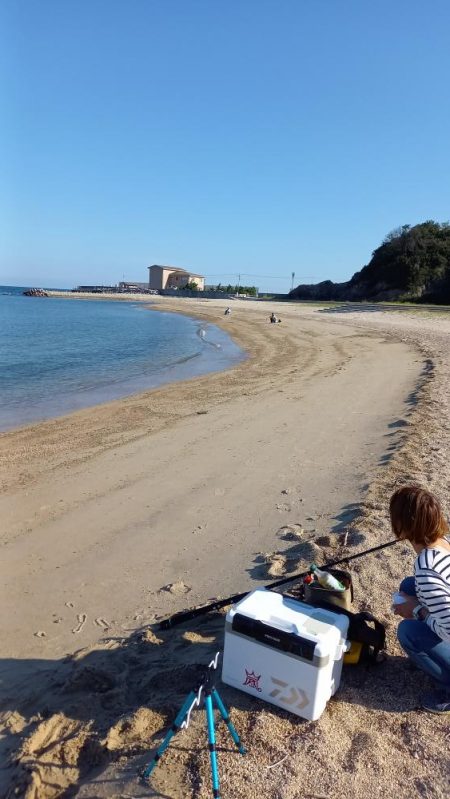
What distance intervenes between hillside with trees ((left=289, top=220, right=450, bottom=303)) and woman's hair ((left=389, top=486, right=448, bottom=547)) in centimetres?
4650

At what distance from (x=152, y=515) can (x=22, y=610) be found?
171 cm

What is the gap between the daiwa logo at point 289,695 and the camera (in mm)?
2646

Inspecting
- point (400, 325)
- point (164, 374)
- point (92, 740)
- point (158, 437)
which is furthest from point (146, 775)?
point (400, 325)

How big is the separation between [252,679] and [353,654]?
2.06 ft

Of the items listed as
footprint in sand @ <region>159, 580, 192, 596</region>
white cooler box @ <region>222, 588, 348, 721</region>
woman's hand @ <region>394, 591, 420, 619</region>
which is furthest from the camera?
footprint in sand @ <region>159, 580, 192, 596</region>

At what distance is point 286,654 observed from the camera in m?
2.66

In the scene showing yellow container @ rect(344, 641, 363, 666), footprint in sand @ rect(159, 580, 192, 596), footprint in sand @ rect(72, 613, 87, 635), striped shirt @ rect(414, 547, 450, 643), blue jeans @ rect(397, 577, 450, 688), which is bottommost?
footprint in sand @ rect(72, 613, 87, 635)

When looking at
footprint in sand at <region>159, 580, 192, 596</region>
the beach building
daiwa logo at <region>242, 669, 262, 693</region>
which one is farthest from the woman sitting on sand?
the beach building

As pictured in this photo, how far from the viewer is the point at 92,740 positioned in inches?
106

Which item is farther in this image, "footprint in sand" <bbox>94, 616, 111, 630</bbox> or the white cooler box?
"footprint in sand" <bbox>94, 616, 111, 630</bbox>

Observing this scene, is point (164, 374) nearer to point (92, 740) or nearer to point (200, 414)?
point (200, 414)

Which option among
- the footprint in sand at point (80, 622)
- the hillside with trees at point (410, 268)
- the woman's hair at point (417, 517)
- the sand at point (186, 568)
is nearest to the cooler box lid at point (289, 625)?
the sand at point (186, 568)

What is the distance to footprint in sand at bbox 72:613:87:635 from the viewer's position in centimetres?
374

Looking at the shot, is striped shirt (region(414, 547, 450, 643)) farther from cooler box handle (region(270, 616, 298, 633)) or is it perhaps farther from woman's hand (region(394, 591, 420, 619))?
cooler box handle (region(270, 616, 298, 633))
